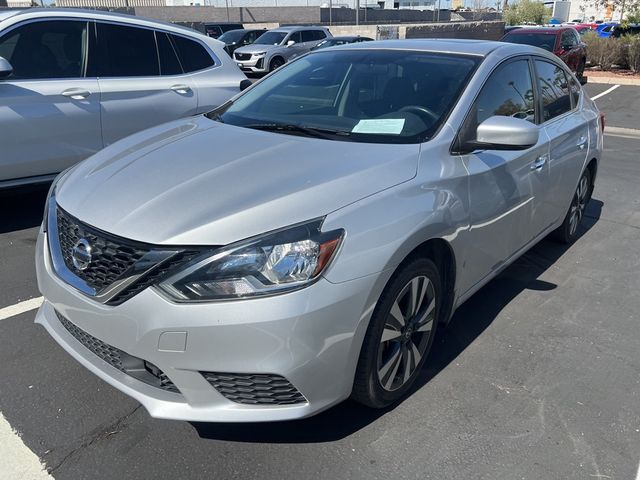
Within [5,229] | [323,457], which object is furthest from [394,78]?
[5,229]

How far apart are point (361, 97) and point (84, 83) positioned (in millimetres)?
2816

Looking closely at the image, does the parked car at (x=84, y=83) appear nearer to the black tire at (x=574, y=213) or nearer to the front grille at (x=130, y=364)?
the front grille at (x=130, y=364)

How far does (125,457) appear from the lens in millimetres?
2395

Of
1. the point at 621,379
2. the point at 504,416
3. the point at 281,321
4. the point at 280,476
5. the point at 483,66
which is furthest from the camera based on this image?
the point at 483,66

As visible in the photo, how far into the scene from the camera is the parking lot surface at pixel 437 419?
2.39 metres

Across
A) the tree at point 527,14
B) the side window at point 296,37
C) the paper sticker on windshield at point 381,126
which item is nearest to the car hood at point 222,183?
the paper sticker on windshield at point 381,126

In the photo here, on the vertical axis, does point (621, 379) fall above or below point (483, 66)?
below

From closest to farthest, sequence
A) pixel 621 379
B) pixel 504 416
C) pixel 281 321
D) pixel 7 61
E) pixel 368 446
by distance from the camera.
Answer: pixel 281 321 → pixel 368 446 → pixel 504 416 → pixel 621 379 → pixel 7 61

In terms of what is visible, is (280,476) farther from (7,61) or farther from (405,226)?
(7,61)

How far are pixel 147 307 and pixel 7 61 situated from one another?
3.27 m

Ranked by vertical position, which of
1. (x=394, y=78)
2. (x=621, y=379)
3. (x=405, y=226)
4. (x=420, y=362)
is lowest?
(x=621, y=379)

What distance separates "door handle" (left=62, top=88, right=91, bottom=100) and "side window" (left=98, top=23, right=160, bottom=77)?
284mm

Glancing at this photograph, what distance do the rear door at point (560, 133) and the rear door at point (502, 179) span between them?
16 centimetres

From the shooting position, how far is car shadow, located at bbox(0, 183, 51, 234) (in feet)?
15.6
